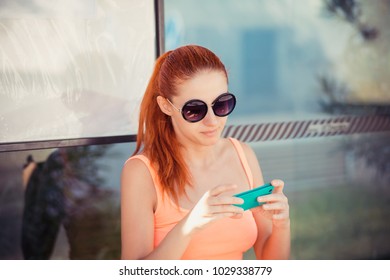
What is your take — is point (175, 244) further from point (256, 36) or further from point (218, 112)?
point (256, 36)

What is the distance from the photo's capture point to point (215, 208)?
162 centimetres

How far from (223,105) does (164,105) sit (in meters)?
0.21

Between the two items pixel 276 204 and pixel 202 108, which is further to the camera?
pixel 202 108

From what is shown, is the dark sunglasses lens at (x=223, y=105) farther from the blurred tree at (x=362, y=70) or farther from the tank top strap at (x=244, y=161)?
the blurred tree at (x=362, y=70)

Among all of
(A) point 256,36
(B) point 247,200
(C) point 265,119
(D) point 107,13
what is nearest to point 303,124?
(C) point 265,119

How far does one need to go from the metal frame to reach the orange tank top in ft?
1.85

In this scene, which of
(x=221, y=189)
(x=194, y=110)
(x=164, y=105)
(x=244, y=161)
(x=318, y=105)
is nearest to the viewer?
(x=221, y=189)

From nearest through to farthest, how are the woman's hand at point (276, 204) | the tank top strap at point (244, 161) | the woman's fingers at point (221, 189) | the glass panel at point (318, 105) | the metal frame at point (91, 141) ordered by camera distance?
1. the woman's fingers at point (221, 189)
2. the woman's hand at point (276, 204)
3. the tank top strap at point (244, 161)
4. the metal frame at point (91, 141)
5. the glass panel at point (318, 105)

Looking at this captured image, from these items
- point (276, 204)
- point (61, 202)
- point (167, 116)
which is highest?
point (167, 116)

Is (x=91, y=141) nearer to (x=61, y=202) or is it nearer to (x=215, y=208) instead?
(x=61, y=202)

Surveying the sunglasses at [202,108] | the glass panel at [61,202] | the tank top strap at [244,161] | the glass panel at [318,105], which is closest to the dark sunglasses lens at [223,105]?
the sunglasses at [202,108]

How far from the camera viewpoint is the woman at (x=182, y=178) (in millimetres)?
1814

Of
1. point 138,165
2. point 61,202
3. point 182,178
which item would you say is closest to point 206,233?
point 182,178
